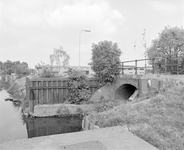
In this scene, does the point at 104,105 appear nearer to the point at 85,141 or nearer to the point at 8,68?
the point at 85,141

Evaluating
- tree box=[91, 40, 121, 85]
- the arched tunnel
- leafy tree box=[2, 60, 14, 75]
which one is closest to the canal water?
tree box=[91, 40, 121, 85]

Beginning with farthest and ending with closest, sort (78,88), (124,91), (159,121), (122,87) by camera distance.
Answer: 1. (124,91)
2. (122,87)
3. (78,88)
4. (159,121)

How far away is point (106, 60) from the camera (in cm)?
1297

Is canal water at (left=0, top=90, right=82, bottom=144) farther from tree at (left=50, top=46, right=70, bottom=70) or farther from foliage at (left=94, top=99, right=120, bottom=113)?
tree at (left=50, top=46, right=70, bottom=70)

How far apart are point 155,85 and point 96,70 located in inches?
216

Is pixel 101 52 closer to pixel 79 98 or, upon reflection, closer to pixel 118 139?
pixel 79 98

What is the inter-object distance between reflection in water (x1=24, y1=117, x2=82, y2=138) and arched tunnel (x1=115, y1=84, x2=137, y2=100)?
15.0 feet

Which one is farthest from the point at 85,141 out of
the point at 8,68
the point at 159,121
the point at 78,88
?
the point at 8,68

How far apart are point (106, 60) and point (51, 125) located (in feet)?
21.6

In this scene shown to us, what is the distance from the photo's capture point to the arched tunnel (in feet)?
46.1

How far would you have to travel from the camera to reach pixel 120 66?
1338 centimetres

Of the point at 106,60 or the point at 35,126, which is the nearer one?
the point at 35,126

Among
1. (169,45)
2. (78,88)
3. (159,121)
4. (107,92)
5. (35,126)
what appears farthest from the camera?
(169,45)

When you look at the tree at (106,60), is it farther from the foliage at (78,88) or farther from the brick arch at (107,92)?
the foliage at (78,88)
